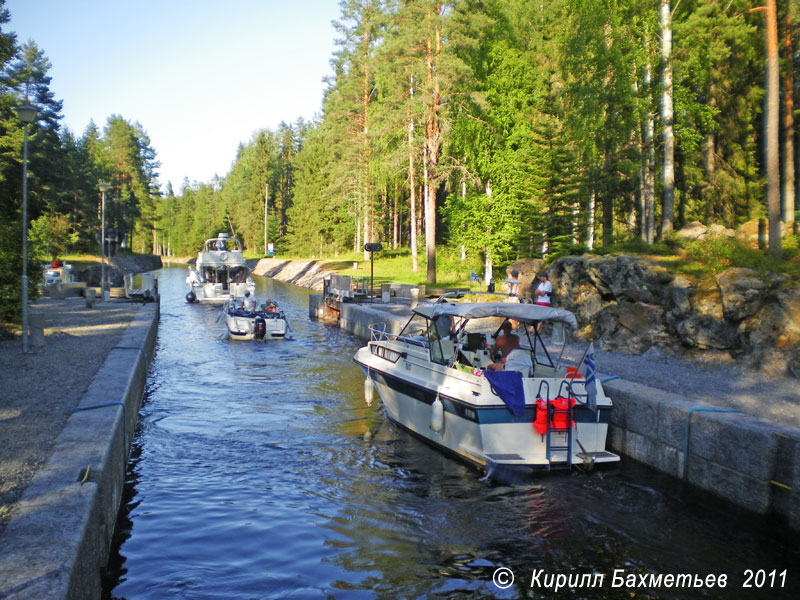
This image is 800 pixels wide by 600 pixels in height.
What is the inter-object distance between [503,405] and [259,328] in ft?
50.9

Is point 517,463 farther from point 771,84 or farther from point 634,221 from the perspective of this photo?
point 634,221

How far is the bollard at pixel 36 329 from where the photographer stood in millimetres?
14938

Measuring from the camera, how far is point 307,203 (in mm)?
74062

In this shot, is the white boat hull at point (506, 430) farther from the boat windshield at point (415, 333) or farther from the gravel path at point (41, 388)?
the gravel path at point (41, 388)

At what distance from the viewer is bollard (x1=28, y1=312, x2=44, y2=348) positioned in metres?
14.9

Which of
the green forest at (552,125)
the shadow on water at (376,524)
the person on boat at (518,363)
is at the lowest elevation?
the shadow on water at (376,524)

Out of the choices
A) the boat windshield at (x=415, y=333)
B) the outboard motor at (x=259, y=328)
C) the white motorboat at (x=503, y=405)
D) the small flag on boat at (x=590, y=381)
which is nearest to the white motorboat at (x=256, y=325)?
the outboard motor at (x=259, y=328)

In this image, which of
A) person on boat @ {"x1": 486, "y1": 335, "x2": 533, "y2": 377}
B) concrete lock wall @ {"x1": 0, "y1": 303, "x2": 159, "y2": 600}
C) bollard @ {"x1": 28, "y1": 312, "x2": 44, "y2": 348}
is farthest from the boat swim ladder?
bollard @ {"x1": 28, "y1": 312, "x2": 44, "y2": 348}

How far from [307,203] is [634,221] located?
1942 inches

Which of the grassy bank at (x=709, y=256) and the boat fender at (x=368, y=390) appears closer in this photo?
the boat fender at (x=368, y=390)

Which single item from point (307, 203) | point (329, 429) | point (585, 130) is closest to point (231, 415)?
point (329, 429)

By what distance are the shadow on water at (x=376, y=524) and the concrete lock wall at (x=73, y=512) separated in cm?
87

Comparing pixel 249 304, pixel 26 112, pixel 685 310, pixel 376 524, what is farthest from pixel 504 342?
pixel 249 304

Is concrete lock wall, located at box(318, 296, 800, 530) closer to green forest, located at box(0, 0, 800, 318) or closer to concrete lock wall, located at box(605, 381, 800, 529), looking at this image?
concrete lock wall, located at box(605, 381, 800, 529)
